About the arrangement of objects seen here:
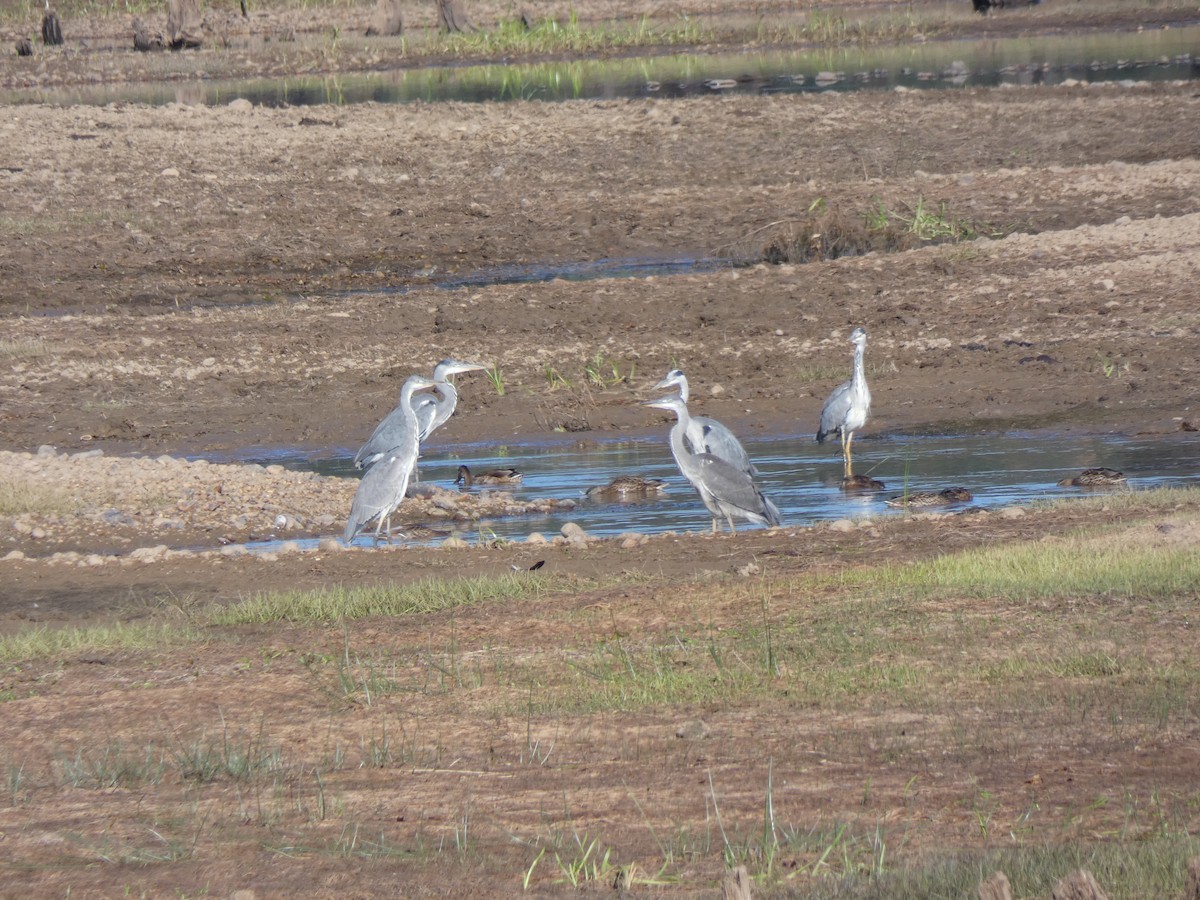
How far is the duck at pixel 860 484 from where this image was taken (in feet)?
45.1

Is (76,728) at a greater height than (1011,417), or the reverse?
(76,728)

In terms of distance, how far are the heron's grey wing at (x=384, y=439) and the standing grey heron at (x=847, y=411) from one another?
3.71 metres

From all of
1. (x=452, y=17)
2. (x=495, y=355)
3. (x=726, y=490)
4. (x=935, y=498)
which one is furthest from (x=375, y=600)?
(x=452, y=17)

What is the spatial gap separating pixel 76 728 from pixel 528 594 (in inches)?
124

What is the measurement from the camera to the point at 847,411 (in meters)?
14.4

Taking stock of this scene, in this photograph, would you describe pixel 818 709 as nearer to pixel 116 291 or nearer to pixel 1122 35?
pixel 116 291

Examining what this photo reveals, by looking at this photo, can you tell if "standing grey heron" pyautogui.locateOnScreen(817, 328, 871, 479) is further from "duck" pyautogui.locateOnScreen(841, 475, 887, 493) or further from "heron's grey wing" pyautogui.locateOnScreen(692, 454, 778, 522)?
"heron's grey wing" pyautogui.locateOnScreen(692, 454, 778, 522)

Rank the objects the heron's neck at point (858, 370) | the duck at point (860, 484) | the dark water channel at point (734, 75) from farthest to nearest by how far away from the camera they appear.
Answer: the dark water channel at point (734, 75) → the heron's neck at point (858, 370) → the duck at point (860, 484)

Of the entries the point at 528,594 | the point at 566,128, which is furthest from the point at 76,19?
the point at 528,594

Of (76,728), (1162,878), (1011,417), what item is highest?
(1162,878)

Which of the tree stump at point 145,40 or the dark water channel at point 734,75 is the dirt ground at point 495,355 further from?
the tree stump at point 145,40

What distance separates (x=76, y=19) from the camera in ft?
180

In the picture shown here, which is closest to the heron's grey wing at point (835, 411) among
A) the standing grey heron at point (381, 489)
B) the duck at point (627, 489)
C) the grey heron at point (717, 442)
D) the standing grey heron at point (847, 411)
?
the standing grey heron at point (847, 411)

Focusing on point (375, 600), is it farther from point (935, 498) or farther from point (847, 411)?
point (847, 411)
